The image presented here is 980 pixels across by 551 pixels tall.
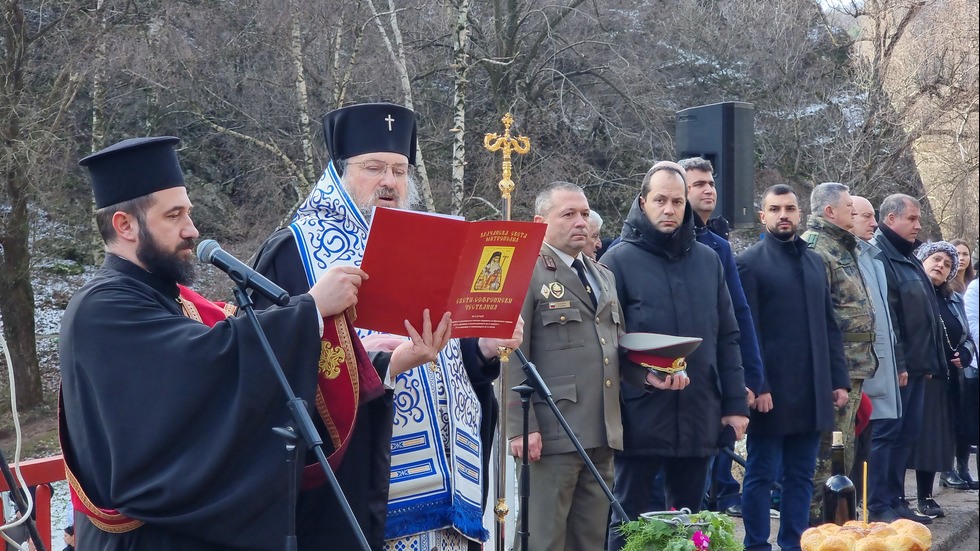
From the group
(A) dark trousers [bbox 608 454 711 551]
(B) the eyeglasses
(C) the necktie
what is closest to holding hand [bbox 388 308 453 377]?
(B) the eyeglasses

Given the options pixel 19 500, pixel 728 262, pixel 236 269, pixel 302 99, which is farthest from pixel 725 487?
pixel 302 99

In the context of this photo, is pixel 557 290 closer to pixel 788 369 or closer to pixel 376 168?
pixel 376 168

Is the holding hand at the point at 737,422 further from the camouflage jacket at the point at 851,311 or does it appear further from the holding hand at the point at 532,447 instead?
the camouflage jacket at the point at 851,311

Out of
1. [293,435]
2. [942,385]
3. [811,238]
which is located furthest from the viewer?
[942,385]

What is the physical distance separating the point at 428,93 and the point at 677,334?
50.4 ft

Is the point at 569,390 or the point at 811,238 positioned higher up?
the point at 811,238

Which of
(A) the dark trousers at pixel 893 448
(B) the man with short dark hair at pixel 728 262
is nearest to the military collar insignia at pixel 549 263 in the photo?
(B) the man with short dark hair at pixel 728 262

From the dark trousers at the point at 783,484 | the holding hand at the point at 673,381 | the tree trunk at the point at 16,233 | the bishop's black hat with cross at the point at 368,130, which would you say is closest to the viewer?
the bishop's black hat with cross at the point at 368,130

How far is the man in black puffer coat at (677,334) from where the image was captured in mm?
5234

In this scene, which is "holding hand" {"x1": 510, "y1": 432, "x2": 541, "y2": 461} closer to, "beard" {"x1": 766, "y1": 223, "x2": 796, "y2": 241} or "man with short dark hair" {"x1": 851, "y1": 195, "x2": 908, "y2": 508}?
"beard" {"x1": 766, "y1": 223, "x2": 796, "y2": 241}

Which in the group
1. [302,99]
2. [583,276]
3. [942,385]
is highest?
[302,99]

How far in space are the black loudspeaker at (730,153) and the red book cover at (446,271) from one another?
4387 mm

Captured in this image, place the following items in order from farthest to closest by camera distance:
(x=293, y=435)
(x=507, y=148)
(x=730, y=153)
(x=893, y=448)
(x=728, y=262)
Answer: (x=893, y=448) < (x=730, y=153) < (x=728, y=262) < (x=507, y=148) < (x=293, y=435)

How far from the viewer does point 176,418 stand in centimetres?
278
